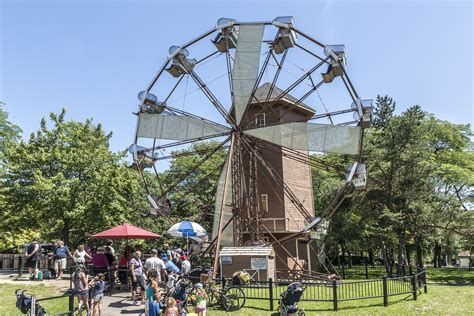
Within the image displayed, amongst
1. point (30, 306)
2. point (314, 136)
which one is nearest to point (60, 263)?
point (30, 306)

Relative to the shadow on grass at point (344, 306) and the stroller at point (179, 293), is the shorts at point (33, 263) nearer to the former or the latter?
the stroller at point (179, 293)

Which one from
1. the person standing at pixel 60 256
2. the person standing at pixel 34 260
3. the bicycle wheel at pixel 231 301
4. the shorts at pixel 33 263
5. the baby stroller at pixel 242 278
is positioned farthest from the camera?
the shorts at pixel 33 263

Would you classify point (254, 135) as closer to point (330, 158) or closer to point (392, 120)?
point (392, 120)

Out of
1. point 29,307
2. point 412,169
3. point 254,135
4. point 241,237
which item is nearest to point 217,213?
point 241,237

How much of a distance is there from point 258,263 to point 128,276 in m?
5.22

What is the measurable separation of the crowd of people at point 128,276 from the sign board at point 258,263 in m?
3.00

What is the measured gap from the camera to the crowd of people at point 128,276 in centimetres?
1026

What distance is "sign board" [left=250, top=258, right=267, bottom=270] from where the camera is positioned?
16859mm

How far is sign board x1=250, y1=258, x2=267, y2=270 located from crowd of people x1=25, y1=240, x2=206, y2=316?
3.00 m

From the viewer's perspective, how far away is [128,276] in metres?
14.7

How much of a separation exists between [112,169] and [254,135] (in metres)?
10.6

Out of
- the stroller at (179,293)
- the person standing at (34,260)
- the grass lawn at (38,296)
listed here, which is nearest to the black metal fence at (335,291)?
the stroller at (179,293)

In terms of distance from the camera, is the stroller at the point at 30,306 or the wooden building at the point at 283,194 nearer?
the stroller at the point at 30,306

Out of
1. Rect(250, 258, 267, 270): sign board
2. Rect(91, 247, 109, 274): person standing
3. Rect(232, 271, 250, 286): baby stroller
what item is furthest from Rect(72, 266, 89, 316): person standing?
Rect(250, 258, 267, 270): sign board
